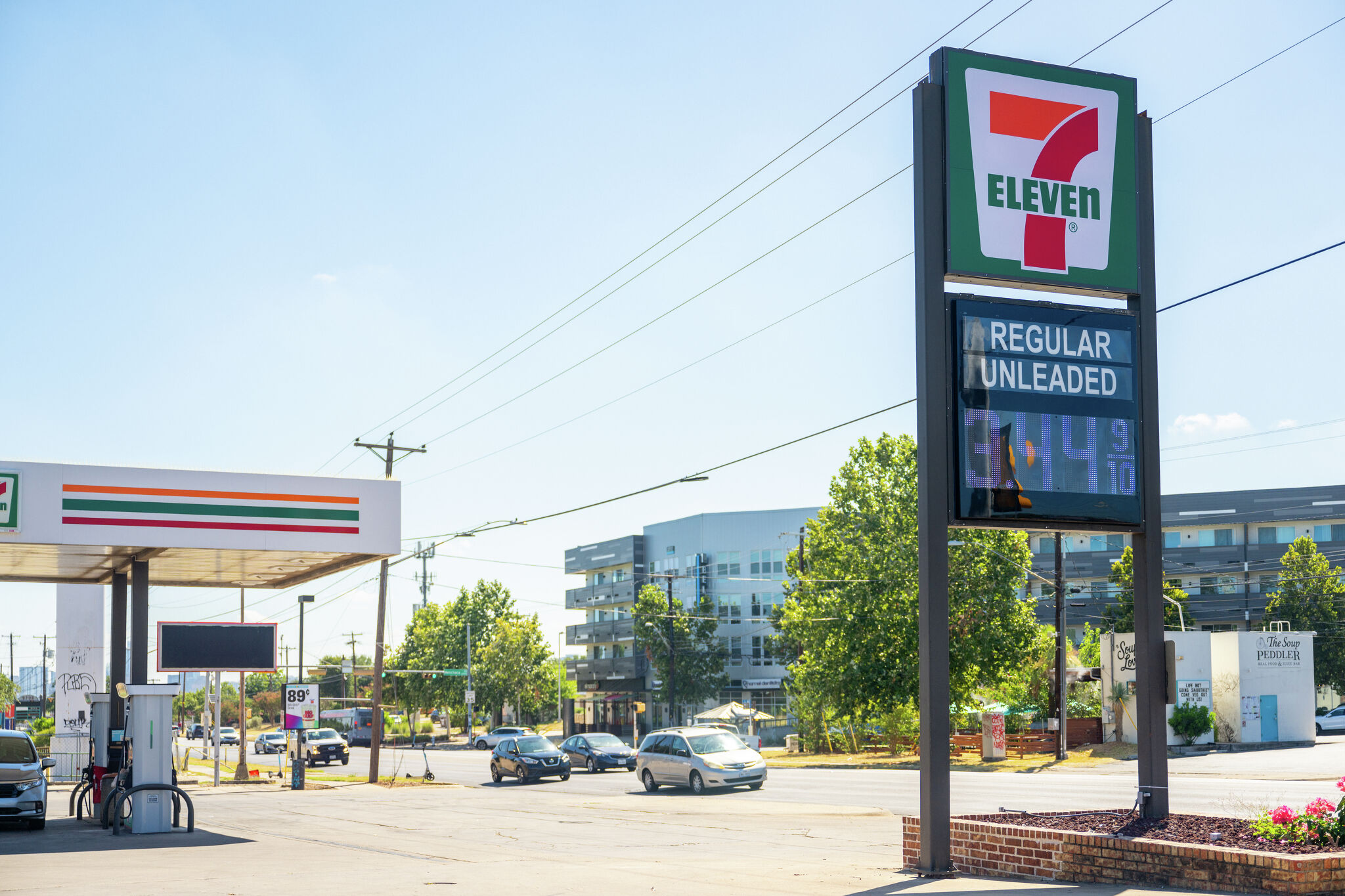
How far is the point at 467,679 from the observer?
3393 inches

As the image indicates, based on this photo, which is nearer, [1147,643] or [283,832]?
[1147,643]

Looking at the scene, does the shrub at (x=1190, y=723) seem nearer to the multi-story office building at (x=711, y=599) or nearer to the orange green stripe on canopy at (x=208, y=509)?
the orange green stripe on canopy at (x=208, y=509)

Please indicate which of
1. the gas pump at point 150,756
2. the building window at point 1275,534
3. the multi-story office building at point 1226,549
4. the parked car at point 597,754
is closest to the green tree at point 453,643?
the multi-story office building at point 1226,549

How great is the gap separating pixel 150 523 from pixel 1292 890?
53.4ft

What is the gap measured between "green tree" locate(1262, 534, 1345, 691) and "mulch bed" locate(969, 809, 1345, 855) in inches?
2452

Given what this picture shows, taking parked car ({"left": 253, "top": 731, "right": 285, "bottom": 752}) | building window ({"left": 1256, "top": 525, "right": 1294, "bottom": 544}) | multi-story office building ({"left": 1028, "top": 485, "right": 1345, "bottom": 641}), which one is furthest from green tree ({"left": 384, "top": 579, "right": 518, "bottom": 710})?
building window ({"left": 1256, "top": 525, "right": 1294, "bottom": 544})

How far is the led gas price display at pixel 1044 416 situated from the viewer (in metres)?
11.7

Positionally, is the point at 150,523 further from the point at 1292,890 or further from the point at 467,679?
the point at 467,679

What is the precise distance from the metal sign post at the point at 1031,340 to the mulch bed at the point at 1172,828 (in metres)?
0.39

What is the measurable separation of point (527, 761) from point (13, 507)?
22342 millimetres

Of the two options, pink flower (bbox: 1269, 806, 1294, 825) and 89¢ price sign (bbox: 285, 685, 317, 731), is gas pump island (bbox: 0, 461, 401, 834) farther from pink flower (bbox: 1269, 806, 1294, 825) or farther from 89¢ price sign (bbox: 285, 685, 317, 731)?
89¢ price sign (bbox: 285, 685, 317, 731)

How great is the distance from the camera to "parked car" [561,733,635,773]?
42.6 m

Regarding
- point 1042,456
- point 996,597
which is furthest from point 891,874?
point 996,597

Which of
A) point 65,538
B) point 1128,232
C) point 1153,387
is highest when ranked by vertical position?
point 1128,232
